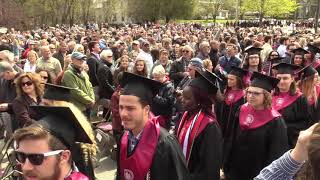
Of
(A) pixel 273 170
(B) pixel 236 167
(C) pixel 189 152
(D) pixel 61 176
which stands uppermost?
(A) pixel 273 170

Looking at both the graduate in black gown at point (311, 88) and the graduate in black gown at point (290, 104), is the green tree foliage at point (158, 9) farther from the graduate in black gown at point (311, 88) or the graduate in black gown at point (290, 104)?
the graduate in black gown at point (290, 104)

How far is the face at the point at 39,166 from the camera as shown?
2.70 metres

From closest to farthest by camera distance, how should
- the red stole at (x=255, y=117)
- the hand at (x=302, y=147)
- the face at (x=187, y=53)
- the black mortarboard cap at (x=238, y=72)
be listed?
the hand at (x=302, y=147) < the red stole at (x=255, y=117) < the black mortarboard cap at (x=238, y=72) < the face at (x=187, y=53)

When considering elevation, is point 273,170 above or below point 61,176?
above

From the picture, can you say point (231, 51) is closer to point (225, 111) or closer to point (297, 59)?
point (297, 59)

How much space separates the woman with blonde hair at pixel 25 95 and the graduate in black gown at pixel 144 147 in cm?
226

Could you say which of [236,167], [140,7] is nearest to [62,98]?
[236,167]

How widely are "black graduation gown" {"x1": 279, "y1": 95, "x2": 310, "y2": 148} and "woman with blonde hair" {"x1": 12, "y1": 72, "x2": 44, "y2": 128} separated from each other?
11.1ft

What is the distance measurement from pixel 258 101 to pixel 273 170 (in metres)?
2.82

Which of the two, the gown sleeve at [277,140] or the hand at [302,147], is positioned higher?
the hand at [302,147]

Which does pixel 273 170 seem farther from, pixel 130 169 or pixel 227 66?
pixel 227 66

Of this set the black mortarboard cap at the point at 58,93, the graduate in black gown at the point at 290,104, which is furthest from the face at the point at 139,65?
the black mortarboard cap at the point at 58,93

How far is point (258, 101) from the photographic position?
502 cm

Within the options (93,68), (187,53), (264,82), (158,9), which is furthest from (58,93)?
(158,9)
